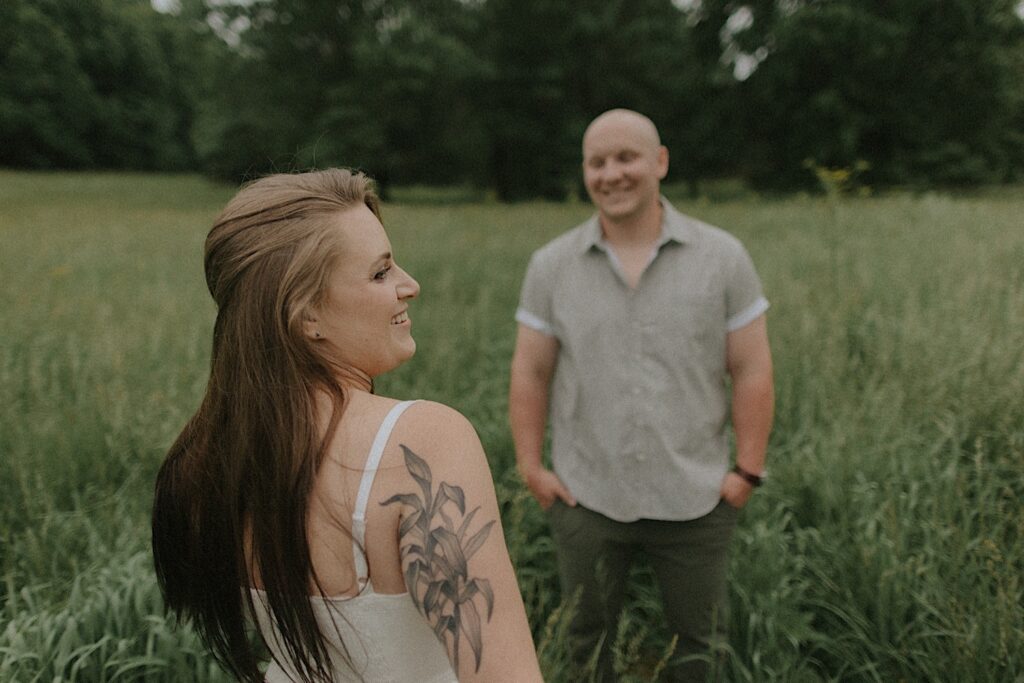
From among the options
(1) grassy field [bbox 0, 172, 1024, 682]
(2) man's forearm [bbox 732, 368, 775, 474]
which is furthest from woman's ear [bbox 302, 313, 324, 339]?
(2) man's forearm [bbox 732, 368, 775, 474]

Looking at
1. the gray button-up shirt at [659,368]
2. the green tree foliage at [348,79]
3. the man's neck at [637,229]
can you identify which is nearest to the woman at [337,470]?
the gray button-up shirt at [659,368]

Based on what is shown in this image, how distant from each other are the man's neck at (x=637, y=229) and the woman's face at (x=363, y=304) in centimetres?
152

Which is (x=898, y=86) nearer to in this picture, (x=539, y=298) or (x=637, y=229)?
(x=637, y=229)

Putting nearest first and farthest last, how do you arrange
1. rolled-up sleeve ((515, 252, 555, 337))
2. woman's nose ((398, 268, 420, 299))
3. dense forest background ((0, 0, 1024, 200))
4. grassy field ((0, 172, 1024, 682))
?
1. woman's nose ((398, 268, 420, 299))
2. grassy field ((0, 172, 1024, 682))
3. rolled-up sleeve ((515, 252, 555, 337))
4. dense forest background ((0, 0, 1024, 200))

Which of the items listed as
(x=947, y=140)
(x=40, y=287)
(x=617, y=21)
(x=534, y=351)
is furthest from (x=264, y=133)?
(x=534, y=351)

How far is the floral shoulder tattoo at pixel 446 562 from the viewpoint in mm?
965

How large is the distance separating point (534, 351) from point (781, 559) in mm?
1299

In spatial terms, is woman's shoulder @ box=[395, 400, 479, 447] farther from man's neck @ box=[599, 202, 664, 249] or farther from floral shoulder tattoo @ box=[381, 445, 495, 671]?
man's neck @ box=[599, 202, 664, 249]

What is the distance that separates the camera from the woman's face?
1.04m

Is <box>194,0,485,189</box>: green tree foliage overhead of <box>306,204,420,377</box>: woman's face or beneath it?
overhead

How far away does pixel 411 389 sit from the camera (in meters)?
4.38

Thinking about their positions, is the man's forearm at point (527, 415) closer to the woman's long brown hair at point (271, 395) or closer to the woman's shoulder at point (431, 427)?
the woman's long brown hair at point (271, 395)

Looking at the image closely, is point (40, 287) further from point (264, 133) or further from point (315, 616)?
point (264, 133)

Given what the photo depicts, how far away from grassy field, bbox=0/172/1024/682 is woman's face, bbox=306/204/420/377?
1052 mm
